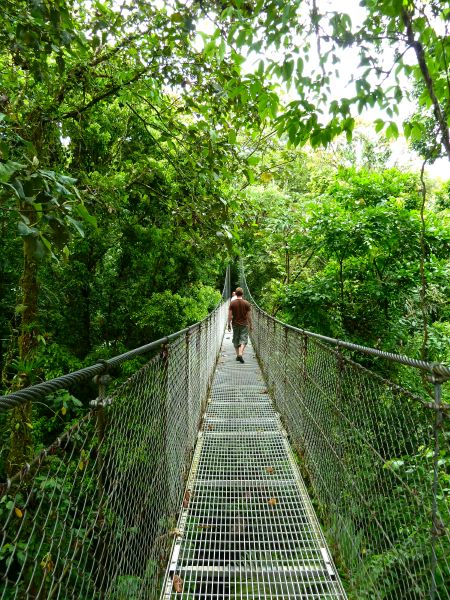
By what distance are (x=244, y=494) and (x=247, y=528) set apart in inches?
12.1

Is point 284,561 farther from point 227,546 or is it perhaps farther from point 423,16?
point 423,16

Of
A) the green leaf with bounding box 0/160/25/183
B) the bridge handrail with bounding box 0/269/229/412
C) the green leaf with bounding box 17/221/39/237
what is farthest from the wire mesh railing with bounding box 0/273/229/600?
the green leaf with bounding box 0/160/25/183

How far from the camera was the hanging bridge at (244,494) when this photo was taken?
3.13ft

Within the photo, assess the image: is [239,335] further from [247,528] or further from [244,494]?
[247,528]

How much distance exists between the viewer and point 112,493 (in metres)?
1.12

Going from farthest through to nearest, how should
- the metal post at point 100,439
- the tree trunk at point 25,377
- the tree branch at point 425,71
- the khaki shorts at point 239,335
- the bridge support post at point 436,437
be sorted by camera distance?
the khaki shorts at point 239,335, the tree trunk at point 25,377, the tree branch at point 425,71, the metal post at point 100,439, the bridge support post at point 436,437

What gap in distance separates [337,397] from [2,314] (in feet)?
19.0

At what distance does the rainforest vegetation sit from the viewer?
4.93 feet

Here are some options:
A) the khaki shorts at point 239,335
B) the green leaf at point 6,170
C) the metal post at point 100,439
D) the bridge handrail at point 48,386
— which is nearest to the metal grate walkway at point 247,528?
the metal post at point 100,439

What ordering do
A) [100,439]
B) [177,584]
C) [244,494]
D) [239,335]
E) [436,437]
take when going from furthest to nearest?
Answer: 1. [239,335]
2. [244,494]
3. [177,584]
4. [100,439]
5. [436,437]

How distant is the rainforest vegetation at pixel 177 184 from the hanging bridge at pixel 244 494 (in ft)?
1.32

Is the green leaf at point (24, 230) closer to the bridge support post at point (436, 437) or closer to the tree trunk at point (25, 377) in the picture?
the bridge support post at point (436, 437)

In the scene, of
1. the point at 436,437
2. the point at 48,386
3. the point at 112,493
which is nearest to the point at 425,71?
the point at 436,437

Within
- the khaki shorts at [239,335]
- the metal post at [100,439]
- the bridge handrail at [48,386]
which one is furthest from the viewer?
the khaki shorts at [239,335]
